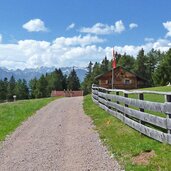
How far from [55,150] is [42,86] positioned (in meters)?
160

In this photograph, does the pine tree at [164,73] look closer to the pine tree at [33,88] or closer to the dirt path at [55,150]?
the pine tree at [33,88]

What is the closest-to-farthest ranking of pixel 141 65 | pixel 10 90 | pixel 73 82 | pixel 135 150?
pixel 135 150 < pixel 141 65 < pixel 73 82 < pixel 10 90

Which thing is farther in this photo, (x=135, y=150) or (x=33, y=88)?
(x=33, y=88)

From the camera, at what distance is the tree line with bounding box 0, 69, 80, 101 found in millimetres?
163000

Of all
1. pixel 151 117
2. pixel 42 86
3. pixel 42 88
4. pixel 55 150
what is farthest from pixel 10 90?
pixel 151 117

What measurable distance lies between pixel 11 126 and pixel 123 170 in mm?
8911

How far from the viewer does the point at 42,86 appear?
17000cm

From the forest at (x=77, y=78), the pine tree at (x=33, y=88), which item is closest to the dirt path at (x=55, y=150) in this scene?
the forest at (x=77, y=78)

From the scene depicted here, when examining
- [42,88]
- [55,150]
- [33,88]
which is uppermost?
[33,88]

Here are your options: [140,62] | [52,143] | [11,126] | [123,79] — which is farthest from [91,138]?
[140,62]

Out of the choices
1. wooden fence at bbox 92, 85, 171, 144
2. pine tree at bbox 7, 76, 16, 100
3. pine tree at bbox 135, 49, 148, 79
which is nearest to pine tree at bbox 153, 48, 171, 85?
pine tree at bbox 135, 49, 148, 79

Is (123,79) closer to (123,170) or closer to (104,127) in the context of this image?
(104,127)

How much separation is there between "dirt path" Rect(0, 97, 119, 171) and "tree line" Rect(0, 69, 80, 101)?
470 ft

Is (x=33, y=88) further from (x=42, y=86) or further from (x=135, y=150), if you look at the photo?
(x=135, y=150)
